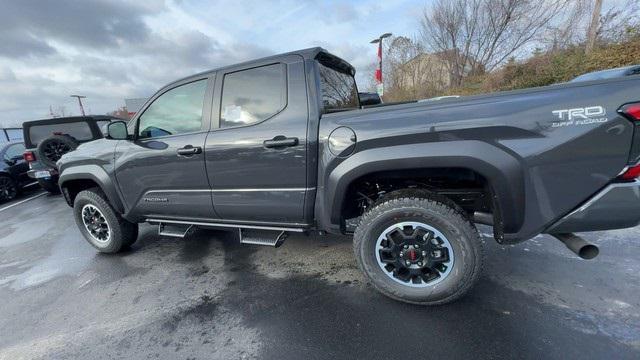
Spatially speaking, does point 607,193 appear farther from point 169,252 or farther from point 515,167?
point 169,252

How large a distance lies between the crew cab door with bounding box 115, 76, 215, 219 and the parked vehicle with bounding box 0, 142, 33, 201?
7365mm

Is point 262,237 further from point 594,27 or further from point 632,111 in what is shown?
point 594,27

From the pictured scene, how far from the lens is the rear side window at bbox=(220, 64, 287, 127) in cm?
256

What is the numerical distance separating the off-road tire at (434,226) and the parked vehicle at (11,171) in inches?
391

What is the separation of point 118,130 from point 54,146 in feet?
16.2

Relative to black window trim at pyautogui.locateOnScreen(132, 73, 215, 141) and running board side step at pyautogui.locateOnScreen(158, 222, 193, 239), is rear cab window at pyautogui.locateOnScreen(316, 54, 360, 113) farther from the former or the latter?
running board side step at pyautogui.locateOnScreen(158, 222, 193, 239)

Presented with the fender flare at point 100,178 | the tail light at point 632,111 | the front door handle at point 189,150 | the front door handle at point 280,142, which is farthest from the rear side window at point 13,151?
the tail light at point 632,111

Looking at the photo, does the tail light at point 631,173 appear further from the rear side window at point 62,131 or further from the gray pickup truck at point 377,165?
the rear side window at point 62,131

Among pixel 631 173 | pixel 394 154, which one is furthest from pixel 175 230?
pixel 631 173

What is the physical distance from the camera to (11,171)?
7.95 meters

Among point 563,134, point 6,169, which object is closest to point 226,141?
point 563,134

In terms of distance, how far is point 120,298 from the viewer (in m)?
2.87

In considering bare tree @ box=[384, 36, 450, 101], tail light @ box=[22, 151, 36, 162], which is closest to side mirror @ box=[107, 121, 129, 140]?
tail light @ box=[22, 151, 36, 162]

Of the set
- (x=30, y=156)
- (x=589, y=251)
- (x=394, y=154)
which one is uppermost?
(x=394, y=154)
